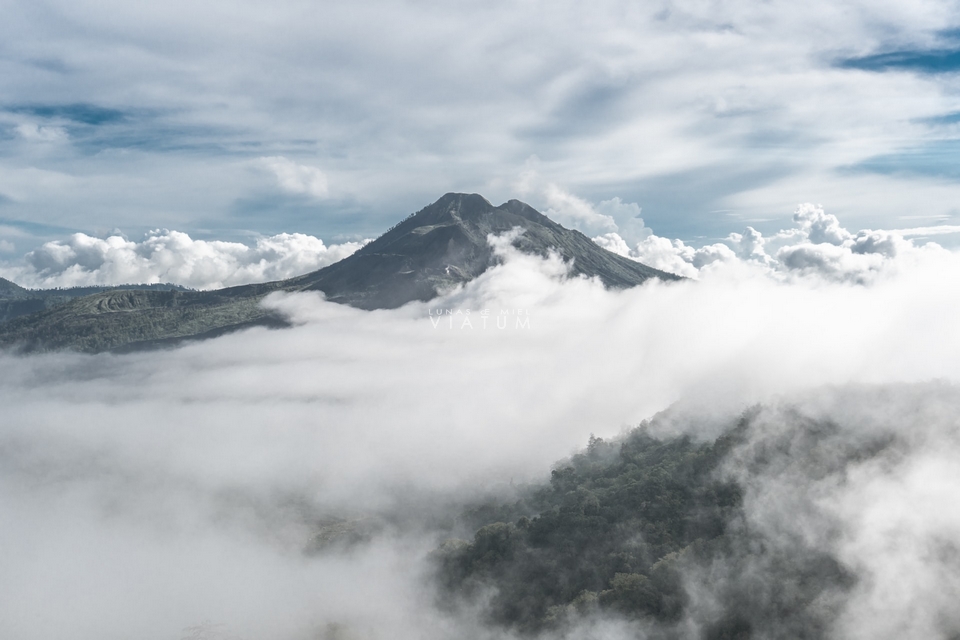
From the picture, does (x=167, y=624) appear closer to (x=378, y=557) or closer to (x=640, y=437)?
(x=378, y=557)

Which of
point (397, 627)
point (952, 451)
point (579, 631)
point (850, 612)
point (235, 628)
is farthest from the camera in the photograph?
point (235, 628)

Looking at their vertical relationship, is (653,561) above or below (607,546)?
below

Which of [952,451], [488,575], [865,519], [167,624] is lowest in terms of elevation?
[167,624]

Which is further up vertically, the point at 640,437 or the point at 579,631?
the point at 640,437

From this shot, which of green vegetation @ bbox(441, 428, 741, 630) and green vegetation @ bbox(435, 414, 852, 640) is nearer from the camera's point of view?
green vegetation @ bbox(435, 414, 852, 640)

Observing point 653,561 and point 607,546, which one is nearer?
point 653,561

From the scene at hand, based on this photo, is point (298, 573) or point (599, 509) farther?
point (298, 573)

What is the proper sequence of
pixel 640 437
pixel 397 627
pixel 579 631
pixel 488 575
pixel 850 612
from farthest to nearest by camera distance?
pixel 640 437 < pixel 397 627 < pixel 488 575 < pixel 579 631 < pixel 850 612

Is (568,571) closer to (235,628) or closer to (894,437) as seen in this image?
(894,437)

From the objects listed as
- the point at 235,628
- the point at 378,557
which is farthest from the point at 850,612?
the point at 235,628

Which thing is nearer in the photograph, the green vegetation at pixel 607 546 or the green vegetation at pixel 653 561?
the green vegetation at pixel 653 561
